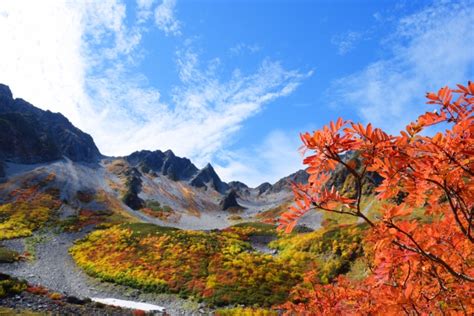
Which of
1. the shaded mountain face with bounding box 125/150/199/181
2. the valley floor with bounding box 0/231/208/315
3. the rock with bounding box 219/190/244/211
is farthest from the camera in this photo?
the shaded mountain face with bounding box 125/150/199/181

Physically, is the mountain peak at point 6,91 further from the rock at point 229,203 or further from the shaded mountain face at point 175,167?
the rock at point 229,203

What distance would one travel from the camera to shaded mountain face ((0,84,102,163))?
89812 mm

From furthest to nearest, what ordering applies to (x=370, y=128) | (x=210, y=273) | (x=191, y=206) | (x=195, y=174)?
(x=195, y=174)
(x=191, y=206)
(x=210, y=273)
(x=370, y=128)

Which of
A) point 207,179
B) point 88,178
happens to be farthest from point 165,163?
point 88,178

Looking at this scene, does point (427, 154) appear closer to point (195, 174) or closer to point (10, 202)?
point (10, 202)

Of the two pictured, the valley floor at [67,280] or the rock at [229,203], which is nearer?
the valley floor at [67,280]

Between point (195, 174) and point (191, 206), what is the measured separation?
55213 millimetres

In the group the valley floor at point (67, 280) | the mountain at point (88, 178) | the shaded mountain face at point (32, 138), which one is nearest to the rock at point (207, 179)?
the mountain at point (88, 178)

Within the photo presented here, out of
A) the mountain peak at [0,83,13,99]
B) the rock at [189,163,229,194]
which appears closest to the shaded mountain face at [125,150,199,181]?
the rock at [189,163,229,194]

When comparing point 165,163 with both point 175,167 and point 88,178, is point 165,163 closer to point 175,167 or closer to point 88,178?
point 175,167

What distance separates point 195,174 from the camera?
16550 centimetres

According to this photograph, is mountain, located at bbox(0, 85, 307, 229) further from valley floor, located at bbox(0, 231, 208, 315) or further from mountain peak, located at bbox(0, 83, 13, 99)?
valley floor, located at bbox(0, 231, 208, 315)

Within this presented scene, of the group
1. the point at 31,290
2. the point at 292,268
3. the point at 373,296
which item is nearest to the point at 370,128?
the point at 373,296

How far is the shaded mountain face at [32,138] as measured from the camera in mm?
89812
